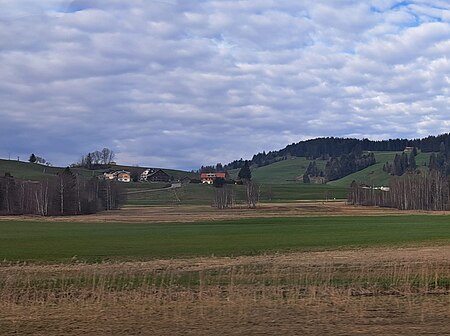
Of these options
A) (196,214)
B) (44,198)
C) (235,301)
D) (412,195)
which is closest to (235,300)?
(235,301)

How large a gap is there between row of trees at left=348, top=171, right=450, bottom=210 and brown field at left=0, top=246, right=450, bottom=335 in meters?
131

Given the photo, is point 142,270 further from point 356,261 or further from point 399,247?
point 399,247

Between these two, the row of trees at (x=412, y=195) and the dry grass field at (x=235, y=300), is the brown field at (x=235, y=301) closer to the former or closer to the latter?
the dry grass field at (x=235, y=300)

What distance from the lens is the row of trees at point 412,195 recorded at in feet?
505

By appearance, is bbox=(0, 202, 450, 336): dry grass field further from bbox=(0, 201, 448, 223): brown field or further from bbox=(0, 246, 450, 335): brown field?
bbox=(0, 201, 448, 223): brown field

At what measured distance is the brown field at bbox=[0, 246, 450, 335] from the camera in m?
13.4

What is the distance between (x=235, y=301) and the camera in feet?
56.2

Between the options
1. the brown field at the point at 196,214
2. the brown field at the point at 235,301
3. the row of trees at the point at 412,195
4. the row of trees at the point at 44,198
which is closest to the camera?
the brown field at the point at 235,301

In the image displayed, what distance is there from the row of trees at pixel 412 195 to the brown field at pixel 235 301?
5155 inches

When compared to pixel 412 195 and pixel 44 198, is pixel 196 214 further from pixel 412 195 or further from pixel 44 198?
pixel 412 195

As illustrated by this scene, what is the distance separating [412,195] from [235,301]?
147681 millimetres

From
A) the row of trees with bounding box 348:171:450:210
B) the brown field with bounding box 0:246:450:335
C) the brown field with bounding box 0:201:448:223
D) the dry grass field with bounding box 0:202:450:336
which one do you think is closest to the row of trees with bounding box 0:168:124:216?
the brown field with bounding box 0:201:448:223

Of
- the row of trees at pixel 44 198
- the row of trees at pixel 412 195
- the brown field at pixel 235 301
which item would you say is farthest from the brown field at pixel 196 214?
the brown field at pixel 235 301

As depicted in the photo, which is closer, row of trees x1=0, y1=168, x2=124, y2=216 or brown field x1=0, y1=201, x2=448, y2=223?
brown field x1=0, y1=201, x2=448, y2=223
